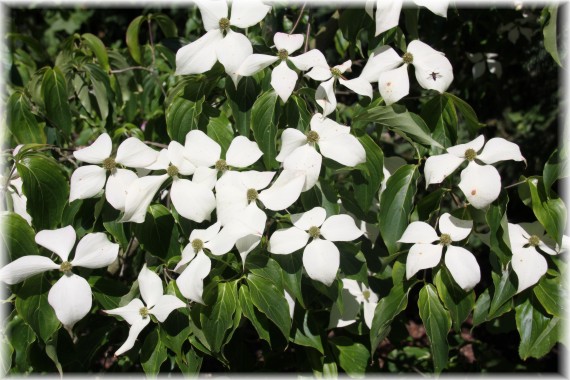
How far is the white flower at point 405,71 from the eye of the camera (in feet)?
3.92

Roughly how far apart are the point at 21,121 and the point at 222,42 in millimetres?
523

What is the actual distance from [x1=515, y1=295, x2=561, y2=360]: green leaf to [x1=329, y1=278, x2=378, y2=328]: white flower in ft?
1.03

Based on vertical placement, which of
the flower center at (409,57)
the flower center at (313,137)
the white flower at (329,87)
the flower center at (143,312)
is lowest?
the flower center at (143,312)

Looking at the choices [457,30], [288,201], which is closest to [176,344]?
[288,201]

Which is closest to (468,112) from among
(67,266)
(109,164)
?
(109,164)

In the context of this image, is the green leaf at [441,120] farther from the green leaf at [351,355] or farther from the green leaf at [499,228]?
the green leaf at [351,355]

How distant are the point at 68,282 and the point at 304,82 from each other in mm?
684

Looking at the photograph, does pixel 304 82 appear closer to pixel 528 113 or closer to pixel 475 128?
pixel 475 128

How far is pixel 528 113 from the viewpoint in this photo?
2.66m

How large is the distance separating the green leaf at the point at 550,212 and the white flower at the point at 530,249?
0.04m

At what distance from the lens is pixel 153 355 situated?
1198 mm

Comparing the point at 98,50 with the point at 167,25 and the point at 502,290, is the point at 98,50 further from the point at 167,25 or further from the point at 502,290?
the point at 502,290

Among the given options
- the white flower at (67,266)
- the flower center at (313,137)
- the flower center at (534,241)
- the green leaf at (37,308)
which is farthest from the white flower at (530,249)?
the green leaf at (37,308)

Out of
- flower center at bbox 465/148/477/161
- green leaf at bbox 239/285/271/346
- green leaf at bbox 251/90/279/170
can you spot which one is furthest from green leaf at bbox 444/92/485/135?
green leaf at bbox 239/285/271/346
